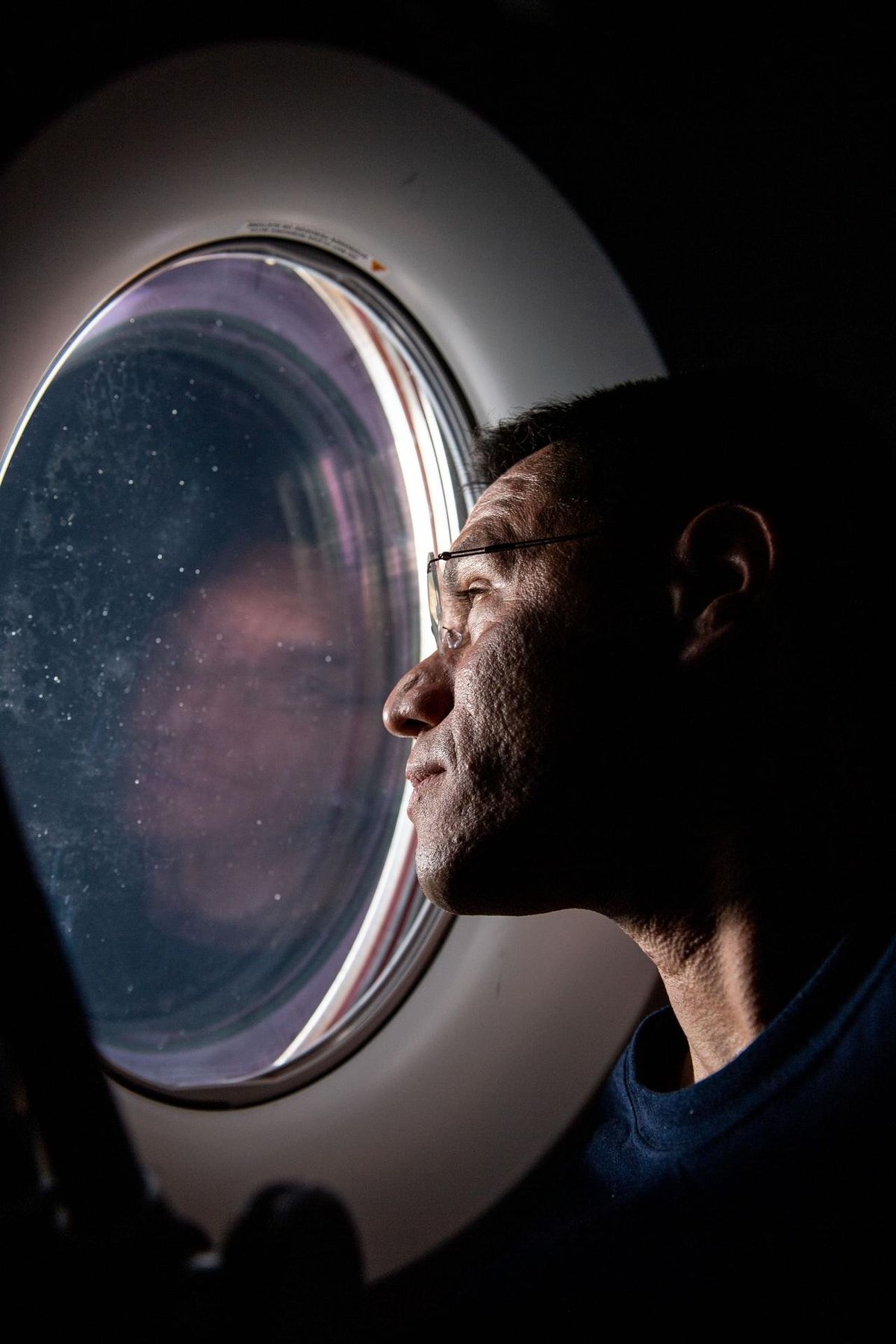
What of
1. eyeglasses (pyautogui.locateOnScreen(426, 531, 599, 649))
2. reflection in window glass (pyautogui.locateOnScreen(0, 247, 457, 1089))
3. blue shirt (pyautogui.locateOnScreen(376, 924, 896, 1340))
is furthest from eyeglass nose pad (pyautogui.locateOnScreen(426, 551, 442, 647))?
blue shirt (pyautogui.locateOnScreen(376, 924, 896, 1340))

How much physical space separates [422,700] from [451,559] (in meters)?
0.16

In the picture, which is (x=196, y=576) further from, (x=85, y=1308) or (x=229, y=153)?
(x=85, y=1308)

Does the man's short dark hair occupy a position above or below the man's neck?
above

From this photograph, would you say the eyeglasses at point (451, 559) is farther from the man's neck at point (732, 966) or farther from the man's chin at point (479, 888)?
the man's neck at point (732, 966)

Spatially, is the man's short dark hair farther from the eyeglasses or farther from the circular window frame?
the circular window frame

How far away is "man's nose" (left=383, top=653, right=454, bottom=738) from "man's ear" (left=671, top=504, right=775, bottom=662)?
0.79 ft

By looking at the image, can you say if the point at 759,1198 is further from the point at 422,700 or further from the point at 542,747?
the point at 422,700

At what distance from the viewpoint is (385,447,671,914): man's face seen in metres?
0.86

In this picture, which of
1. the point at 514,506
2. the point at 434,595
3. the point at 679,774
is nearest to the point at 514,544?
the point at 514,506

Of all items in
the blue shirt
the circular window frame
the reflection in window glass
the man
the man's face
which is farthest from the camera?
the reflection in window glass

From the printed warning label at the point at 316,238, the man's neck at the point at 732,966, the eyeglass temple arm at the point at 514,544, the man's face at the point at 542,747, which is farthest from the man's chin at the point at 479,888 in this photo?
the printed warning label at the point at 316,238

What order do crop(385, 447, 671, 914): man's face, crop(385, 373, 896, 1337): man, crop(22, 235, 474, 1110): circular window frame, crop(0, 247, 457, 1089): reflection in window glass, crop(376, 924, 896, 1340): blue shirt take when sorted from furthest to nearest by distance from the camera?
crop(0, 247, 457, 1089): reflection in window glass < crop(22, 235, 474, 1110): circular window frame < crop(385, 447, 671, 914): man's face < crop(385, 373, 896, 1337): man < crop(376, 924, 896, 1340): blue shirt

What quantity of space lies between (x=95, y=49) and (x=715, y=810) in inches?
31.1

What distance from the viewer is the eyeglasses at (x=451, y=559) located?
0.93 meters
